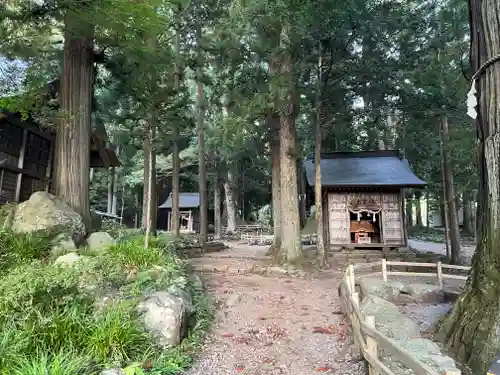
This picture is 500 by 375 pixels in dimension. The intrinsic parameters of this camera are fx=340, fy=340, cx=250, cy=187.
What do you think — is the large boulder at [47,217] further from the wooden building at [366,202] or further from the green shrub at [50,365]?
the wooden building at [366,202]

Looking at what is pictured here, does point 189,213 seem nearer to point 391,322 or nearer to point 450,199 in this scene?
point 450,199

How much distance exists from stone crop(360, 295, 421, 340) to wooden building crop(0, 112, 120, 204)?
9.91 metres

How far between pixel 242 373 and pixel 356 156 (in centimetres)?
1424

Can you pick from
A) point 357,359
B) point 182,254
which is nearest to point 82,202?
point 182,254

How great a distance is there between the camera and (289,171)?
36.5ft

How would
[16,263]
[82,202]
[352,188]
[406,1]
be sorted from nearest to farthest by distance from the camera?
1. [16,263]
2. [82,202]
3. [406,1]
4. [352,188]

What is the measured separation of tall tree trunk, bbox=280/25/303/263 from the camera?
10.7m

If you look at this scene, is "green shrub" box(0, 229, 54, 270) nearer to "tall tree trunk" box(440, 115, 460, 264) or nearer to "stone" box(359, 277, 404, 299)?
"stone" box(359, 277, 404, 299)

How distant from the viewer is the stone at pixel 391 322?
4832 millimetres

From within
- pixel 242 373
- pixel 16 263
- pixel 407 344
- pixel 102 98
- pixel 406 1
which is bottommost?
pixel 242 373

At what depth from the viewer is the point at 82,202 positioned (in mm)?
8102

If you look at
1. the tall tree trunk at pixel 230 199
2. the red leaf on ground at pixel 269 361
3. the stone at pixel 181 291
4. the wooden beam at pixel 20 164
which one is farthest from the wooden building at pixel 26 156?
the tall tree trunk at pixel 230 199

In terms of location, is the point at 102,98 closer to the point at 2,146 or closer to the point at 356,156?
the point at 2,146

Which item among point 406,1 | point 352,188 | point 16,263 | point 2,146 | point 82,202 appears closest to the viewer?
point 16,263
